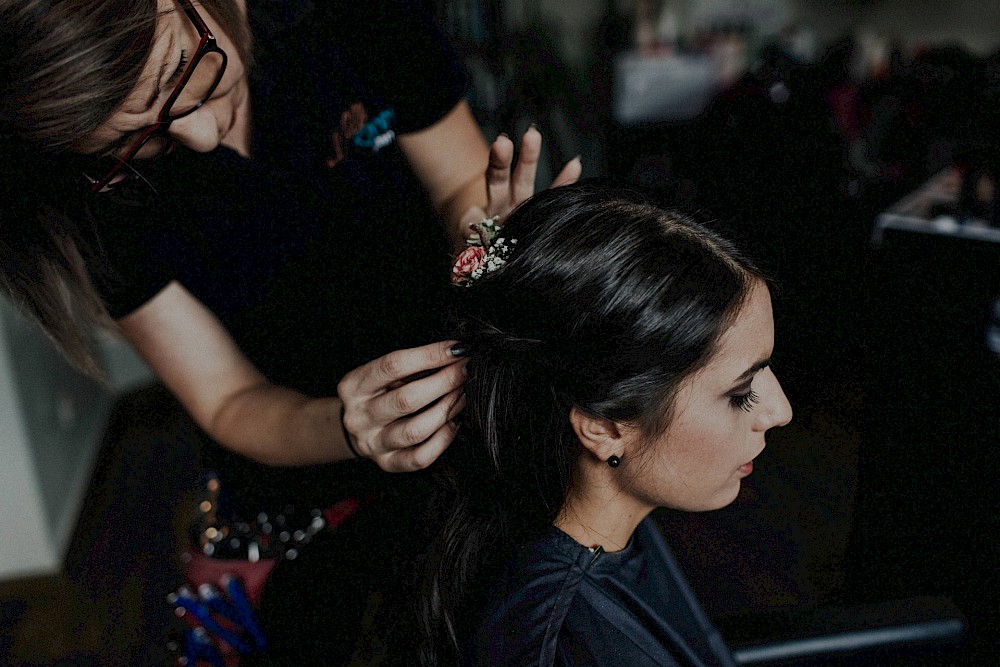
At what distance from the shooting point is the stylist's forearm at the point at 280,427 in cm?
92

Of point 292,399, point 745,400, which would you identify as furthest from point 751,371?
point 292,399

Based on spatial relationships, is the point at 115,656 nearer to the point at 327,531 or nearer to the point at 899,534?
the point at 327,531

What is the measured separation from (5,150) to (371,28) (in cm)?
48

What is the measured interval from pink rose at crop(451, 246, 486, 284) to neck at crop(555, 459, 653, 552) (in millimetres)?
283

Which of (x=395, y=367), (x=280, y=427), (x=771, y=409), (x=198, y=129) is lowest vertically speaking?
(x=771, y=409)

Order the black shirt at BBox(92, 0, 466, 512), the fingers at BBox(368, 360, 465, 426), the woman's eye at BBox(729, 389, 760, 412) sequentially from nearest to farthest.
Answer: the fingers at BBox(368, 360, 465, 426) < the woman's eye at BBox(729, 389, 760, 412) < the black shirt at BBox(92, 0, 466, 512)

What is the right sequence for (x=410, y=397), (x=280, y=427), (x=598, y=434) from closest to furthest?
(x=410, y=397) → (x=598, y=434) → (x=280, y=427)

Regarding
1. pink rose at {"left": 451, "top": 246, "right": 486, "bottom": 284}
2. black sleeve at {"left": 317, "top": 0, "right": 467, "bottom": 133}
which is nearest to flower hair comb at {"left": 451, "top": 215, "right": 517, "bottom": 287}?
pink rose at {"left": 451, "top": 246, "right": 486, "bottom": 284}

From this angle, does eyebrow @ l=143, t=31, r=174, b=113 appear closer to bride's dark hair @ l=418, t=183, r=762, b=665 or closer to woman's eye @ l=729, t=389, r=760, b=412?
bride's dark hair @ l=418, t=183, r=762, b=665

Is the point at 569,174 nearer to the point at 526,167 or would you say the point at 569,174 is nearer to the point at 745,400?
the point at 526,167

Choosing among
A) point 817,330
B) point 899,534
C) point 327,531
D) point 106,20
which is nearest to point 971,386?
point 899,534

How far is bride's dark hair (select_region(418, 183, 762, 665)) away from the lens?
80cm

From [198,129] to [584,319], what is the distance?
1.55 feet

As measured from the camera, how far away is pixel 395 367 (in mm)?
769
